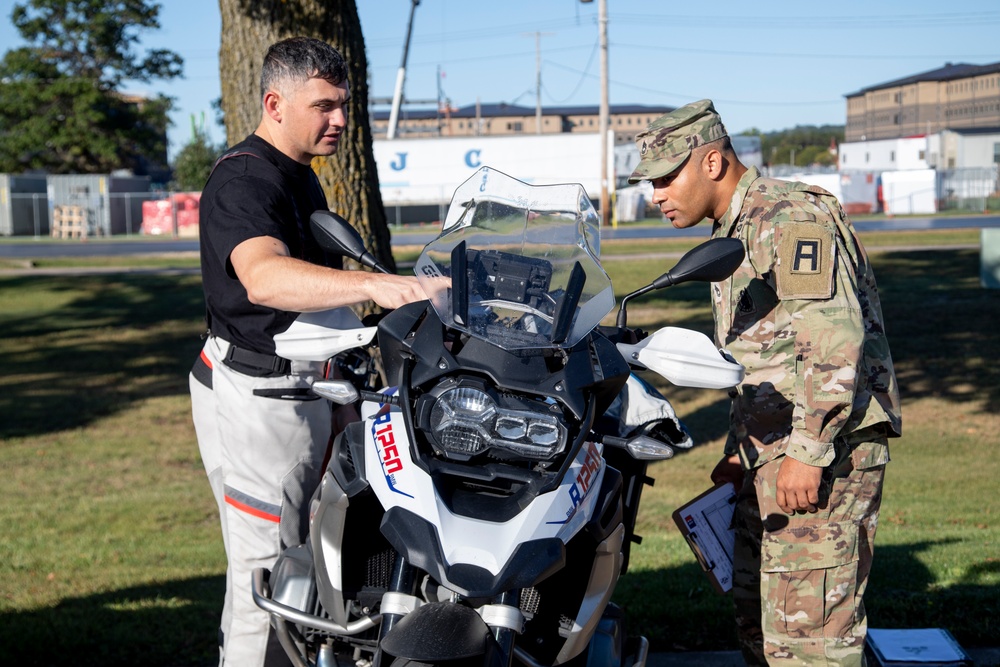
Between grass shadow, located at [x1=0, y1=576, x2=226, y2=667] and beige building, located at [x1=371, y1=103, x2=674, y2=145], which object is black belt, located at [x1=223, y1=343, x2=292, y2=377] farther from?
beige building, located at [x1=371, y1=103, x2=674, y2=145]

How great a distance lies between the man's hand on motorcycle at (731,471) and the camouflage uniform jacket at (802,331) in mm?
199

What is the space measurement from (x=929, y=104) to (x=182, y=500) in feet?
315

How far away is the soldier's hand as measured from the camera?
3186 mm

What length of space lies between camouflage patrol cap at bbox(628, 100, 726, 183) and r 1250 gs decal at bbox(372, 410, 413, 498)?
52.6 inches

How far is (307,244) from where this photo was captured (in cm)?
360

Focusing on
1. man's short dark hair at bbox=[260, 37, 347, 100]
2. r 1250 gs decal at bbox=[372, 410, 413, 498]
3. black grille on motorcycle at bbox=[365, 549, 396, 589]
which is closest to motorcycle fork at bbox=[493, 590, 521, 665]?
r 1250 gs decal at bbox=[372, 410, 413, 498]

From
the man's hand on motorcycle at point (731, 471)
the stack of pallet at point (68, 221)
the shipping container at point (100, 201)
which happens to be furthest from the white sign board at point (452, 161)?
the man's hand on motorcycle at point (731, 471)

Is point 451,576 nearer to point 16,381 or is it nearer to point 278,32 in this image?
point 278,32

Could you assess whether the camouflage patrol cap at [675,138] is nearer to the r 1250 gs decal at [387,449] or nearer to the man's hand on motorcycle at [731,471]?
the man's hand on motorcycle at [731,471]

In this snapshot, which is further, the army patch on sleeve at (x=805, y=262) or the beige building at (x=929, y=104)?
the beige building at (x=929, y=104)

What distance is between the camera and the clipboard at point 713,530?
354 centimetres

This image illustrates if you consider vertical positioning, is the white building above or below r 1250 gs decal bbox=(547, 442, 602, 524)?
above

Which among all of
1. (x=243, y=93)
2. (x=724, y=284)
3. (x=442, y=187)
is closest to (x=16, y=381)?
(x=243, y=93)

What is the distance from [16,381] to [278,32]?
845 cm
